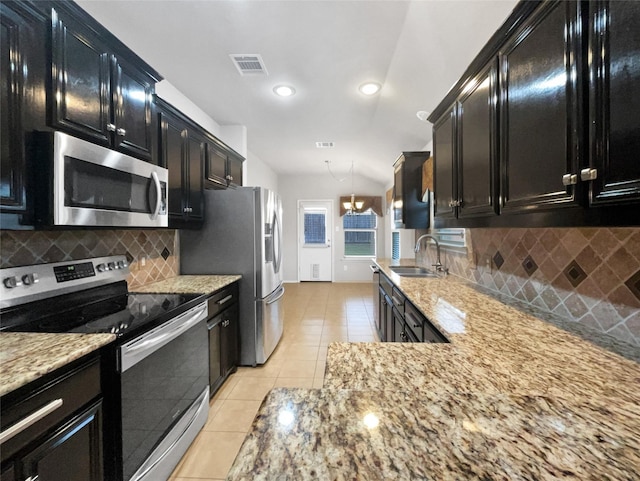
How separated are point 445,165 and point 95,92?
2.16 metres

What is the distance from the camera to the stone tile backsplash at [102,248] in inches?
53.1

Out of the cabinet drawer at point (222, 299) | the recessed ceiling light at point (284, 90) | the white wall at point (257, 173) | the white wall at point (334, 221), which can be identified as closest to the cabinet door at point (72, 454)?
the cabinet drawer at point (222, 299)

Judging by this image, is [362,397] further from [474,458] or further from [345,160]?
[345,160]

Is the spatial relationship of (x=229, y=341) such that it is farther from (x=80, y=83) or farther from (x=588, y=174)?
(x=588, y=174)

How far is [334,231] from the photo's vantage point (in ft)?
23.1

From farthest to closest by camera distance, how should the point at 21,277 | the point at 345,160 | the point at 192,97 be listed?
the point at 345,160, the point at 192,97, the point at 21,277

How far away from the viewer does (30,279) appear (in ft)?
4.41

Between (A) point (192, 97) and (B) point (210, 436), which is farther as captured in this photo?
(A) point (192, 97)

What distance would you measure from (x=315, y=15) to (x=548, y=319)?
7.23 ft

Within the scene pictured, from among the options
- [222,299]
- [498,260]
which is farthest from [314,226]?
[498,260]

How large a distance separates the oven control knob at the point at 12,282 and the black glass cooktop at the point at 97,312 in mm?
104

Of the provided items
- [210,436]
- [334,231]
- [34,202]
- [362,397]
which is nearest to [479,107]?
[362,397]

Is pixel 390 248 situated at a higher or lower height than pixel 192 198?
lower

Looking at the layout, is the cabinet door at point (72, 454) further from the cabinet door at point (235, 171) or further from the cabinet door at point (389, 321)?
the cabinet door at point (235, 171)
